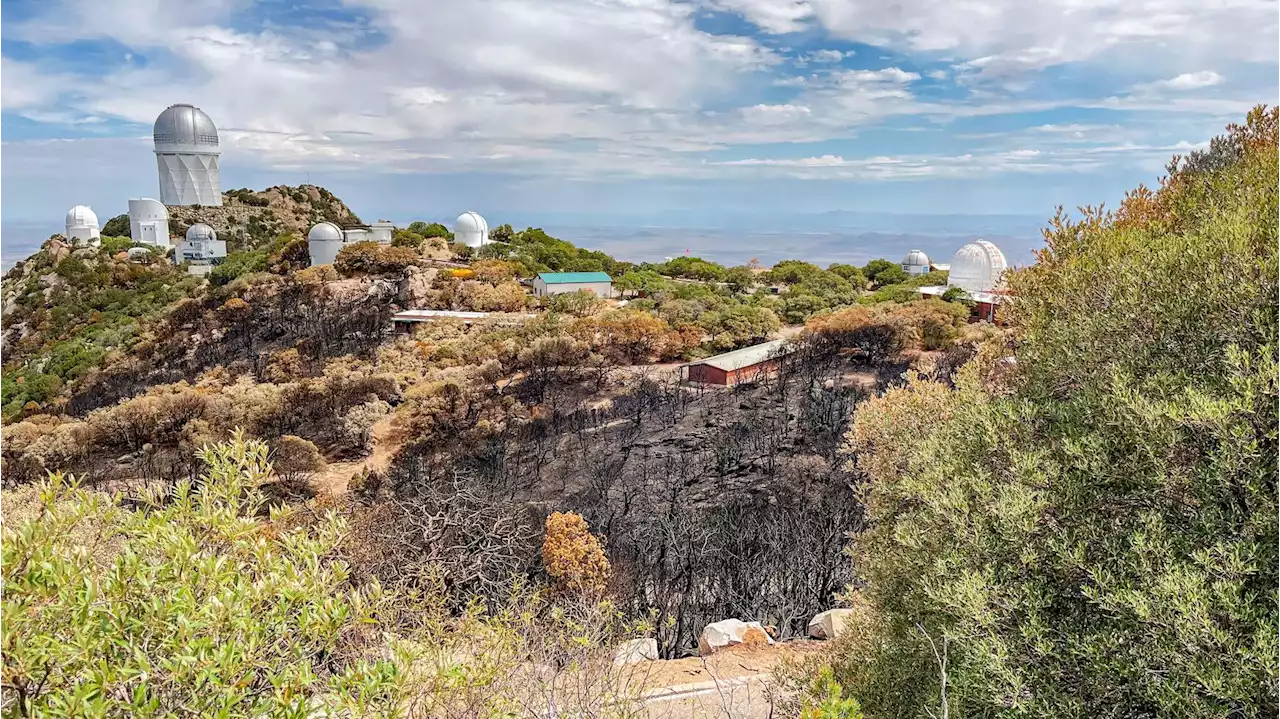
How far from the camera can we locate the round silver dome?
163 ft

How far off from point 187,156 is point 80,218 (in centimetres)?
820

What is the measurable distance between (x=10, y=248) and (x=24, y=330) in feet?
465

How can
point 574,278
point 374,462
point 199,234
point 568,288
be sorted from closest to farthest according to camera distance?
point 374,462
point 568,288
point 574,278
point 199,234

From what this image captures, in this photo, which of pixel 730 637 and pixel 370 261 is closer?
pixel 730 637

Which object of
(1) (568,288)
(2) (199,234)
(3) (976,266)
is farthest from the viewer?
(2) (199,234)

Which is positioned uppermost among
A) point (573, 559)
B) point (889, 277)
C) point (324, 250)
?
point (324, 250)

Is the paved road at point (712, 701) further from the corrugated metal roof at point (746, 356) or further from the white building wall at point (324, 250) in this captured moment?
the white building wall at point (324, 250)

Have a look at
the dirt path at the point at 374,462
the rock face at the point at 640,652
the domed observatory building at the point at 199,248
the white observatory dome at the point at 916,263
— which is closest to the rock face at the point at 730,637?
the rock face at the point at 640,652

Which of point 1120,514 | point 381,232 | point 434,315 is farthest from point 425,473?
point 381,232

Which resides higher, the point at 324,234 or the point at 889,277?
the point at 324,234

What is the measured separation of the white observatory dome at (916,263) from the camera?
38344 mm

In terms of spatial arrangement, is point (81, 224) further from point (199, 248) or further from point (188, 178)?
point (199, 248)

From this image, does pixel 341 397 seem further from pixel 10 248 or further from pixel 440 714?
pixel 10 248

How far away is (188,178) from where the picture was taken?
168ft
